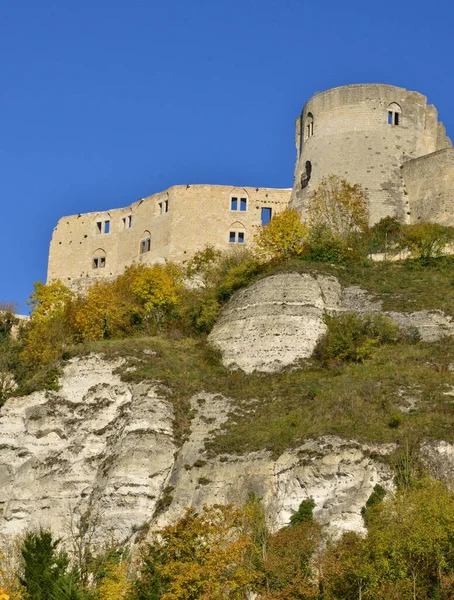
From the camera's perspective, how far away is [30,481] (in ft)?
176

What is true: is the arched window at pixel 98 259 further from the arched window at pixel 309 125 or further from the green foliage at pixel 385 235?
the green foliage at pixel 385 235

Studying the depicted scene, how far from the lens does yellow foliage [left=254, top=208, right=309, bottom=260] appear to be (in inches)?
2726

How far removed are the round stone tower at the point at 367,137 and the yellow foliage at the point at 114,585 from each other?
35.2 meters

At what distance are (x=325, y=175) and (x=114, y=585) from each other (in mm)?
38089

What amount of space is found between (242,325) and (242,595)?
20.7m

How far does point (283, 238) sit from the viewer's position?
7012 cm

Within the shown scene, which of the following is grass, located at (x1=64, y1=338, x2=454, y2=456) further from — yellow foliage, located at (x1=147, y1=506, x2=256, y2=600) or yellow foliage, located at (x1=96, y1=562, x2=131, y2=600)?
yellow foliage, located at (x1=96, y1=562, x2=131, y2=600)

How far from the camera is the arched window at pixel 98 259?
8162cm

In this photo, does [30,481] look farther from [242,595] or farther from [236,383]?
[242,595]

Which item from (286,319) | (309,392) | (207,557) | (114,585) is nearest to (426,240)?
(286,319)

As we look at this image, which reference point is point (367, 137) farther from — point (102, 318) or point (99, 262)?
point (102, 318)

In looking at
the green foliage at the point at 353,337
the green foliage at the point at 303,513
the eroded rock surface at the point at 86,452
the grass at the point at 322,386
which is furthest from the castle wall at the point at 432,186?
the green foliage at the point at 303,513

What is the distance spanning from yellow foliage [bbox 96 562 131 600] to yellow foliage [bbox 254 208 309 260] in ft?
90.0

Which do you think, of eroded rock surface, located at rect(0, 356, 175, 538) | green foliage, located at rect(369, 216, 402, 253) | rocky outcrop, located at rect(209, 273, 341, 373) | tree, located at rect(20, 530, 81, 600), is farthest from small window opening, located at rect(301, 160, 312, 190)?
tree, located at rect(20, 530, 81, 600)
